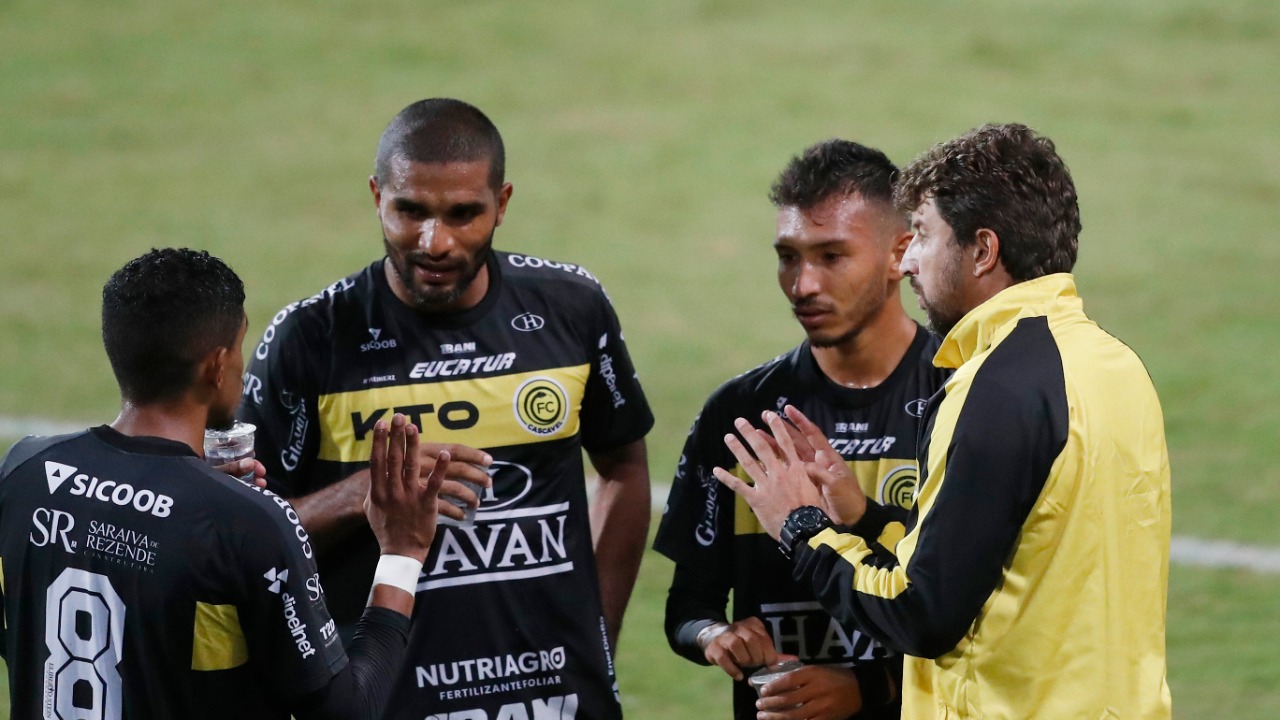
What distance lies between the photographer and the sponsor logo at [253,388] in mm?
4574

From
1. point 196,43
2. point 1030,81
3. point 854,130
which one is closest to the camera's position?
point 854,130

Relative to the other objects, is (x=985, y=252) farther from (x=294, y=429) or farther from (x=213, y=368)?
(x=294, y=429)

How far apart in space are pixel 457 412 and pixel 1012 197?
69.2 inches

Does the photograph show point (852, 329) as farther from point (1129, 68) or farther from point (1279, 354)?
point (1129, 68)

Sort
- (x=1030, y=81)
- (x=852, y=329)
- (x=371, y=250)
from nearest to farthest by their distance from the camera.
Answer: (x=852, y=329)
(x=371, y=250)
(x=1030, y=81)

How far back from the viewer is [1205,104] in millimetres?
19219

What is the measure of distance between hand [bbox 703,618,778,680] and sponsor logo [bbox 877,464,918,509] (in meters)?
0.48

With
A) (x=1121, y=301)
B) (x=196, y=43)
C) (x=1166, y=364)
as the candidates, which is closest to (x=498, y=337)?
(x=1166, y=364)

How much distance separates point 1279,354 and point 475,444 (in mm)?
9778

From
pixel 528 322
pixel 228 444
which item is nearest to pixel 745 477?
pixel 528 322

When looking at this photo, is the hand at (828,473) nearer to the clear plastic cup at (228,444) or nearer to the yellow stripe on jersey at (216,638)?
the clear plastic cup at (228,444)

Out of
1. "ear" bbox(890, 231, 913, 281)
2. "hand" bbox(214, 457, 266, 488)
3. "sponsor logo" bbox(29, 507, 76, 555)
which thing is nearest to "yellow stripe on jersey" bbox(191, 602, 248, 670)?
"sponsor logo" bbox(29, 507, 76, 555)

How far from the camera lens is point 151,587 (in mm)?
3314

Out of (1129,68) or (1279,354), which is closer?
(1279,354)
